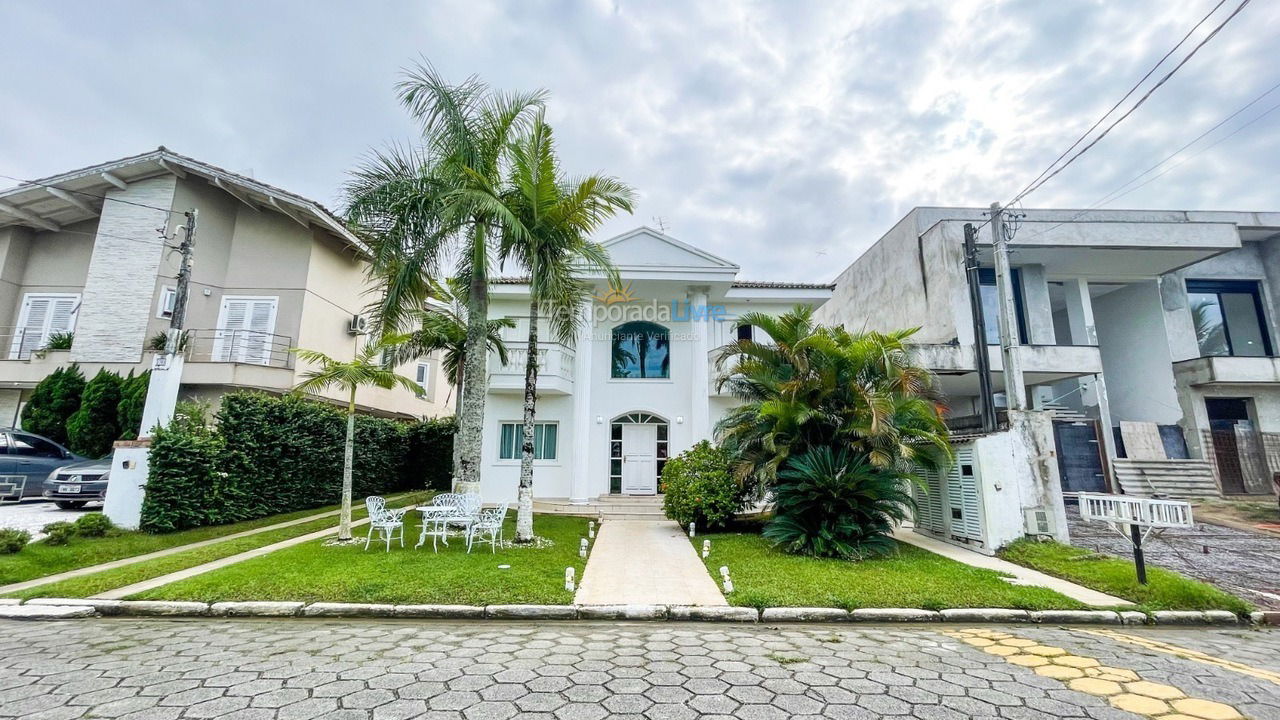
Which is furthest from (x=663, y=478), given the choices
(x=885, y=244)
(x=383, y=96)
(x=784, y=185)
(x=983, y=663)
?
(x=885, y=244)

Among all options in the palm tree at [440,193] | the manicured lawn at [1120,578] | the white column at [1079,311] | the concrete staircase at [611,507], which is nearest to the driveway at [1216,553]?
the manicured lawn at [1120,578]

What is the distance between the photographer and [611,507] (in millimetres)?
12930

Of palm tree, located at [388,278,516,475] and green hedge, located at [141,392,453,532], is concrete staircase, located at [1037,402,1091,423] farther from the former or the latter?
green hedge, located at [141,392,453,532]

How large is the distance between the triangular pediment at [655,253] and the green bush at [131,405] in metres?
12.0

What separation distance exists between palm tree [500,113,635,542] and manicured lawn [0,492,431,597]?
4.62 metres

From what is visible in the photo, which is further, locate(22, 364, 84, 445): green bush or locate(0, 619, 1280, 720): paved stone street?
locate(22, 364, 84, 445): green bush

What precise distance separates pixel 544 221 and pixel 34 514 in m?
12.0

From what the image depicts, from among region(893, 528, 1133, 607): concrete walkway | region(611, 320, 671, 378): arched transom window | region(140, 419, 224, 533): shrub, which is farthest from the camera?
region(611, 320, 671, 378): arched transom window

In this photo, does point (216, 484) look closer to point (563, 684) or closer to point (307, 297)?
point (307, 297)

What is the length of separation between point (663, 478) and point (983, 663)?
7153 mm

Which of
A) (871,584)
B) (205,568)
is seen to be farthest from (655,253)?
(205,568)

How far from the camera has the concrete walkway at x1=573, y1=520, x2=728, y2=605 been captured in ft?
19.0

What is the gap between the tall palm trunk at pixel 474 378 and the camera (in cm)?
904

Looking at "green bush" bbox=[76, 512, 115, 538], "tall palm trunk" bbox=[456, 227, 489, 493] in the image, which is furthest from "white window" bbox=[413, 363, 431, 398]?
"tall palm trunk" bbox=[456, 227, 489, 493]
